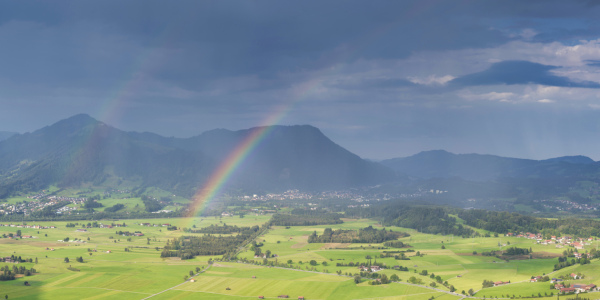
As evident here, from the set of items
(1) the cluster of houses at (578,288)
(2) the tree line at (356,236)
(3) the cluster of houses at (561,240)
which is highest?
(2) the tree line at (356,236)

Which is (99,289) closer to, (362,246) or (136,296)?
(136,296)

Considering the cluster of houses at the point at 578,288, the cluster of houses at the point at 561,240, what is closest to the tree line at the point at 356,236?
the cluster of houses at the point at 561,240

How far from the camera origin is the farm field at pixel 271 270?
291ft

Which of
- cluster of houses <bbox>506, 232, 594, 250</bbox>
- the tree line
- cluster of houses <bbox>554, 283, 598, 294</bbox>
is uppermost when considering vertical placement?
the tree line

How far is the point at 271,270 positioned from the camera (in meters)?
111

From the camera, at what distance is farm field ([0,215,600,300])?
8881 cm

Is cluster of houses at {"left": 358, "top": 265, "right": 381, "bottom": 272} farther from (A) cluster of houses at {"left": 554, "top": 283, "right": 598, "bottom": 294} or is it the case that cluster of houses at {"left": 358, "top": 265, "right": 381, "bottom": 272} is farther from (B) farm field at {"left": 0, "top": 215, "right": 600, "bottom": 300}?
(A) cluster of houses at {"left": 554, "top": 283, "right": 598, "bottom": 294}

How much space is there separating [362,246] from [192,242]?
4894 cm

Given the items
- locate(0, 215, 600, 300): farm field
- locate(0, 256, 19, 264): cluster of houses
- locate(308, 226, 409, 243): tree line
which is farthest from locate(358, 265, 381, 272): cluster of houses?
locate(0, 256, 19, 264): cluster of houses

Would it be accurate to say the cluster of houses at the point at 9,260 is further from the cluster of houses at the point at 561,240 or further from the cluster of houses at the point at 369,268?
the cluster of houses at the point at 561,240

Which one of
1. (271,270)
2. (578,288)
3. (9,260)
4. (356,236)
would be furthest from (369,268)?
(9,260)

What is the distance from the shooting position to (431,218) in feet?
602

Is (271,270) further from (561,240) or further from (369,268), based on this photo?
(561,240)

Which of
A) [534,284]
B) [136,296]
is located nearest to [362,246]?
[534,284]
